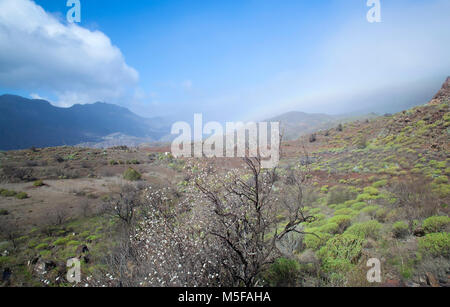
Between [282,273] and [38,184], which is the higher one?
[282,273]

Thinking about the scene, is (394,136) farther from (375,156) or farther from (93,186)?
(93,186)

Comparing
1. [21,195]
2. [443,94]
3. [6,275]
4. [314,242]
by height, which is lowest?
[6,275]

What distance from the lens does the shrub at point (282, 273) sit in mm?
4562

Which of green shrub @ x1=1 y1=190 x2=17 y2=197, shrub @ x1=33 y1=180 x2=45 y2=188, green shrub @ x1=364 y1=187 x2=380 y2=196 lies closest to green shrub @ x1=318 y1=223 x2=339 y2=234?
green shrub @ x1=364 y1=187 x2=380 y2=196

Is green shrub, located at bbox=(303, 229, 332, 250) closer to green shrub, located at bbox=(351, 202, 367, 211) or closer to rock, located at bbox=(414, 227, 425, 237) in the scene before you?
rock, located at bbox=(414, 227, 425, 237)

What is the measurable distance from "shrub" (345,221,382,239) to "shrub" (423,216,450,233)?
1.16 meters

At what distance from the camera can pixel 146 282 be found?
354 centimetres

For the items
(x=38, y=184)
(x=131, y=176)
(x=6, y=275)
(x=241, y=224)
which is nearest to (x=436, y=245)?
(x=241, y=224)

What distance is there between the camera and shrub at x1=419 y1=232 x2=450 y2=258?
4531 millimetres

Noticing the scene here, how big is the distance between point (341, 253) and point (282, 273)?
1.92 meters

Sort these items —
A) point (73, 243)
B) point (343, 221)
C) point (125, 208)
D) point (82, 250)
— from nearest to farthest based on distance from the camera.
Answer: point (343, 221) → point (82, 250) → point (73, 243) → point (125, 208)

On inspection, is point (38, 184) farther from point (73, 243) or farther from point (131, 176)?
point (73, 243)

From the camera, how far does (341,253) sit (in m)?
5.36
